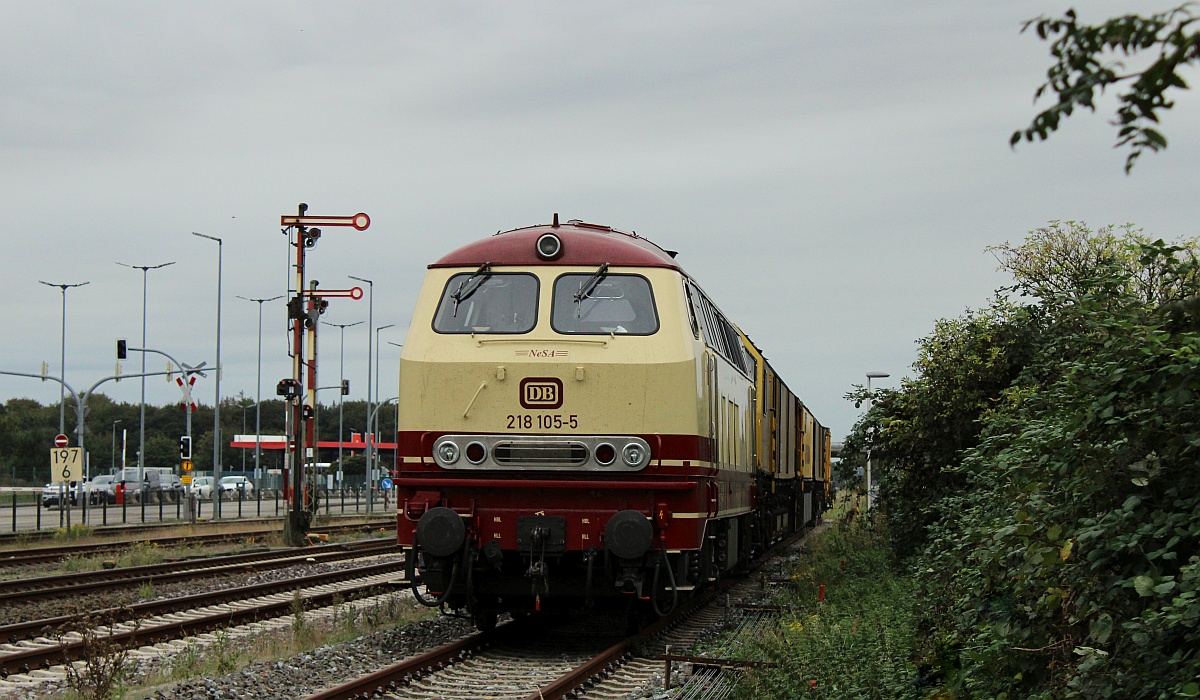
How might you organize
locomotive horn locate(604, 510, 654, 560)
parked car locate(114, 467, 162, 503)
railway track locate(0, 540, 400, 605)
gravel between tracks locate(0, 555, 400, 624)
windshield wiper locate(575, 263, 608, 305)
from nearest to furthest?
locomotive horn locate(604, 510, 654, 560), windshield wiper locate(575, 263, 608, 305), gravel between tracks locate(0, 555, 400, 624), railway track locate(0, 540, 400, 605), parked car locate(114, 467, 162, 503)

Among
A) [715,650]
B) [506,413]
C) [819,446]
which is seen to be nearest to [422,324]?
[506,413]

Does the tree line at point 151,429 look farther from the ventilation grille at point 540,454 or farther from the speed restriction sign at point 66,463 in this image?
the ventilation grille at point 540,454

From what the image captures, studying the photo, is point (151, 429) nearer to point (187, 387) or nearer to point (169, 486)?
point (169, 486)

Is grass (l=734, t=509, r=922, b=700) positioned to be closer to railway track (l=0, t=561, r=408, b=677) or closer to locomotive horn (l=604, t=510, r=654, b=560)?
locomotive horn (l=604, t=510, r=654, b=560)

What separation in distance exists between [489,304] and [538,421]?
4.13ft

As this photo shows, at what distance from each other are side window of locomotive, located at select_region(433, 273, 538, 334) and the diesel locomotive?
0.04ft

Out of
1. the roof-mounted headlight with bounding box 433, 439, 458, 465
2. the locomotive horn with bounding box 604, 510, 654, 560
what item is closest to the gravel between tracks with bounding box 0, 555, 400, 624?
the roof-mounted headlight with bounding box 433, 439, 458, 465

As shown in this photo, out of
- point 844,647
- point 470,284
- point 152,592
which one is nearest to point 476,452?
point 470,284

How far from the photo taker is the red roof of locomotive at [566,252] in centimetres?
1101

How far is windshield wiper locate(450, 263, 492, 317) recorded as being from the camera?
10922mm

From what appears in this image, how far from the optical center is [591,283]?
35.8ft

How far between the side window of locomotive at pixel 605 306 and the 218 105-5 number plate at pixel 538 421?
2.66ft

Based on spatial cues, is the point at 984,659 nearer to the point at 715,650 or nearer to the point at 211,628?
the point at 715,650

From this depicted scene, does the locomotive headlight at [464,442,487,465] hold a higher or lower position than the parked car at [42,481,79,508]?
higher
